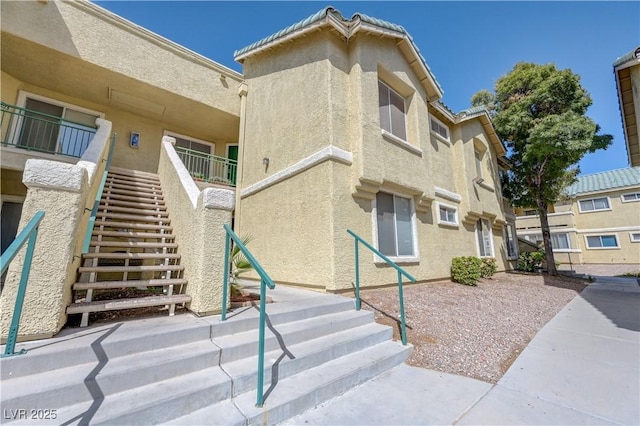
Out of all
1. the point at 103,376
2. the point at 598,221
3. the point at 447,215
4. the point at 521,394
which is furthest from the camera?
the point at 598,221

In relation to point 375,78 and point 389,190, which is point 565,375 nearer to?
point 389,190

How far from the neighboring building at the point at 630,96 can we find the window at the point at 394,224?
5812 millimetres

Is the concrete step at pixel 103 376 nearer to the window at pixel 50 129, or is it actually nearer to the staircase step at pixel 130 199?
the staircase step at pixel 130 199

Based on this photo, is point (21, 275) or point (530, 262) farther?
point (530, 262)

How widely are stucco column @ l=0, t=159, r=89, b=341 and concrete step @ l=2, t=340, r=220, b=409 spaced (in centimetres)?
68

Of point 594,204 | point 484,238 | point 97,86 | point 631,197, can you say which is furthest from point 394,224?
point 631,197

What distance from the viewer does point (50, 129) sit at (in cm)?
821

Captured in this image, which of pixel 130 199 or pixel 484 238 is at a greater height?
→ pixel 130 199

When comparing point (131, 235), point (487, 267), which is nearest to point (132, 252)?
point (131, 235)

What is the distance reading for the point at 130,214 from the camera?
592 cm

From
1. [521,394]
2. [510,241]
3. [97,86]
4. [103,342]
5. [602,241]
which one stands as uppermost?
[97,86]

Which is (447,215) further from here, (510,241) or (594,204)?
(594,204)

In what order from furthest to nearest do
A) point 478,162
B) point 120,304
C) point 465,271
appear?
1. point 478,162
2. point 465,271
3. point 120,304

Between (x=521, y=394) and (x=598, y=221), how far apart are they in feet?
109
